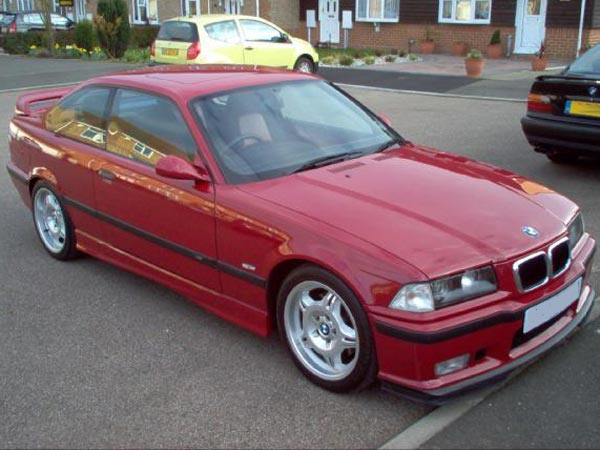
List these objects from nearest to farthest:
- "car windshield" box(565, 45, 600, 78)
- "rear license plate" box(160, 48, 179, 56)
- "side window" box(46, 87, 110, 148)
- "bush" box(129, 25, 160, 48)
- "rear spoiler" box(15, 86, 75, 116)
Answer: "side window" box(46, 87, 110, 148), "rear spoiler" box(15, 86, 75, 116), "car windshield" box(565, 45, 600, 78), "rear license plate" box(160, 48, 179, 56), "bush" box(129, 25, 160, 48)

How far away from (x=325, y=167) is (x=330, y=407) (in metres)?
1.38

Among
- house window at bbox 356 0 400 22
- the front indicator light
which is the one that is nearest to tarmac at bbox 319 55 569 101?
house window at bbox 356 0 400 22

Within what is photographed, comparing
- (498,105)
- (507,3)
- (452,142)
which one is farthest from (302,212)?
(507,3)

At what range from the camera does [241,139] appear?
4.05 metres

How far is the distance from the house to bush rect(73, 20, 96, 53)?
8417 millimetres

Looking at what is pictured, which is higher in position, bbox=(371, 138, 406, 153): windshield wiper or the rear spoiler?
the rear spoiler

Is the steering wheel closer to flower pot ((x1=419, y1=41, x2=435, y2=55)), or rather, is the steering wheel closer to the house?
the house

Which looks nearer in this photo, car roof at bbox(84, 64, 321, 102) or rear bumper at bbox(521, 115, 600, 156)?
car roof at bbox(84, 64, 321, 102)

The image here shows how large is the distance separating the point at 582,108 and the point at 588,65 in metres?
0.65

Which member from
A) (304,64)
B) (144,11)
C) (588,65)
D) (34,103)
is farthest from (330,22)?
(34,103)

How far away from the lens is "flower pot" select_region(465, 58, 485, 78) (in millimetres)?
16797

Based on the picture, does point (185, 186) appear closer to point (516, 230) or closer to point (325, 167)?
point (325, 167)

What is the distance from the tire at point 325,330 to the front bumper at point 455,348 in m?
0.11

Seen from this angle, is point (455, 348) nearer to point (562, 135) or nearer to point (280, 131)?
point (280, 131)
